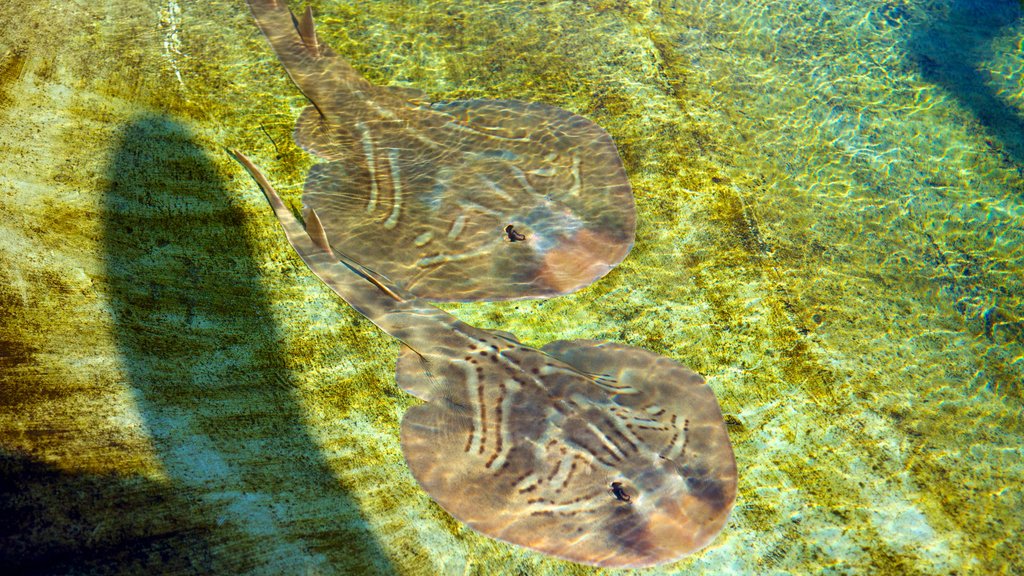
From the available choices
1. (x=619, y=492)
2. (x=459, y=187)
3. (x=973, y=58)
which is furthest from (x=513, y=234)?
(x=973, y=58)

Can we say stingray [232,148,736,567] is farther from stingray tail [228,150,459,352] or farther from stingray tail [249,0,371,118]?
stingray tail [249,0,371,118]

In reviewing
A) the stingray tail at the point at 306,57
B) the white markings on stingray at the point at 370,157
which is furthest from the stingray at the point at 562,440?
the stingray tail at the point at 306,57

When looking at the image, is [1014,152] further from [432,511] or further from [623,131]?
[432,511]

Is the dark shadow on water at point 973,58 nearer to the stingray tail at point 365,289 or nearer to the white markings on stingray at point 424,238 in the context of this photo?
the white markings on stingray at point 424,238

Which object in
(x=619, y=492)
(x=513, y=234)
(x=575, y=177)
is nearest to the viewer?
(x=619, y=492)

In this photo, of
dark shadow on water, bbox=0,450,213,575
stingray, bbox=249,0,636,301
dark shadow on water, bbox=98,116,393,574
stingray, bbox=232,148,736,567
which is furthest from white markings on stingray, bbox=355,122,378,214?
dark shadow on water, bbox=0,450,213,575

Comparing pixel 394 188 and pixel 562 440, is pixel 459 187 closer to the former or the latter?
pixel 394 188
